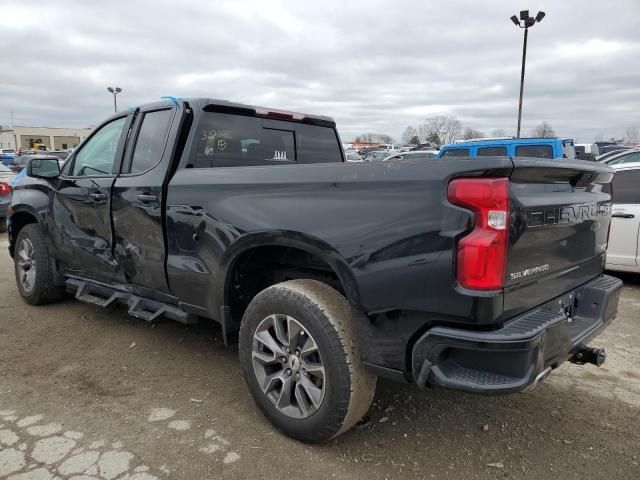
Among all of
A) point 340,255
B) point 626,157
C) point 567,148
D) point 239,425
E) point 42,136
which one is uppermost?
point 42,136

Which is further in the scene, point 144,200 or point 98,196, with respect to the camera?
point 98,196

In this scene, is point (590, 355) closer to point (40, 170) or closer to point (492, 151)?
point (40, 170)

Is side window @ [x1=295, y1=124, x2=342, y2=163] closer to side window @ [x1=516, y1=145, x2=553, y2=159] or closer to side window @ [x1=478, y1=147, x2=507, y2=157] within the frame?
side window @ [x1=516, y1=145, x2=553, y2=159]

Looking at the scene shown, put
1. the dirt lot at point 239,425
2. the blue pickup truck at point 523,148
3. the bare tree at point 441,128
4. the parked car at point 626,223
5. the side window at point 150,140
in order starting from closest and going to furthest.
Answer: the dirt lot at point 239,425 → the side window at point 150,140 → the parked car at point 626,223 → the blue pickup truck at point 523,148 → the bare tree at point 441,128

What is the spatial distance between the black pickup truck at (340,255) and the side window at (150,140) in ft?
0.06

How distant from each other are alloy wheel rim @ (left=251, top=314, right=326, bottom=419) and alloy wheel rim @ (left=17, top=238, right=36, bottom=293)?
3329mm

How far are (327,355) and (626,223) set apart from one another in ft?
17.0

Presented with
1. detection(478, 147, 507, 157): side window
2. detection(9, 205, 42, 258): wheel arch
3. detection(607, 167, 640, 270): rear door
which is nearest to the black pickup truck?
detection(9, 205, 42, 258): wheel arch

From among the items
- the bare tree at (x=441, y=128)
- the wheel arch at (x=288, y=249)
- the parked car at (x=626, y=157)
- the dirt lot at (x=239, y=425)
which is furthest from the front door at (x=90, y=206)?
the bare tree at (x=441, y=128)

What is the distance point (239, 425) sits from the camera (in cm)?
303

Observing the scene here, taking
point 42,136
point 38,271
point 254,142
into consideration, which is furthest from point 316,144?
point 42,136

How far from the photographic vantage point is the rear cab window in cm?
361

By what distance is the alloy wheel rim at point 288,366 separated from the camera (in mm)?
2713

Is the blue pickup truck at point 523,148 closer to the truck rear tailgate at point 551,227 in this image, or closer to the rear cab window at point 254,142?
the rear cab window at point 254,142
